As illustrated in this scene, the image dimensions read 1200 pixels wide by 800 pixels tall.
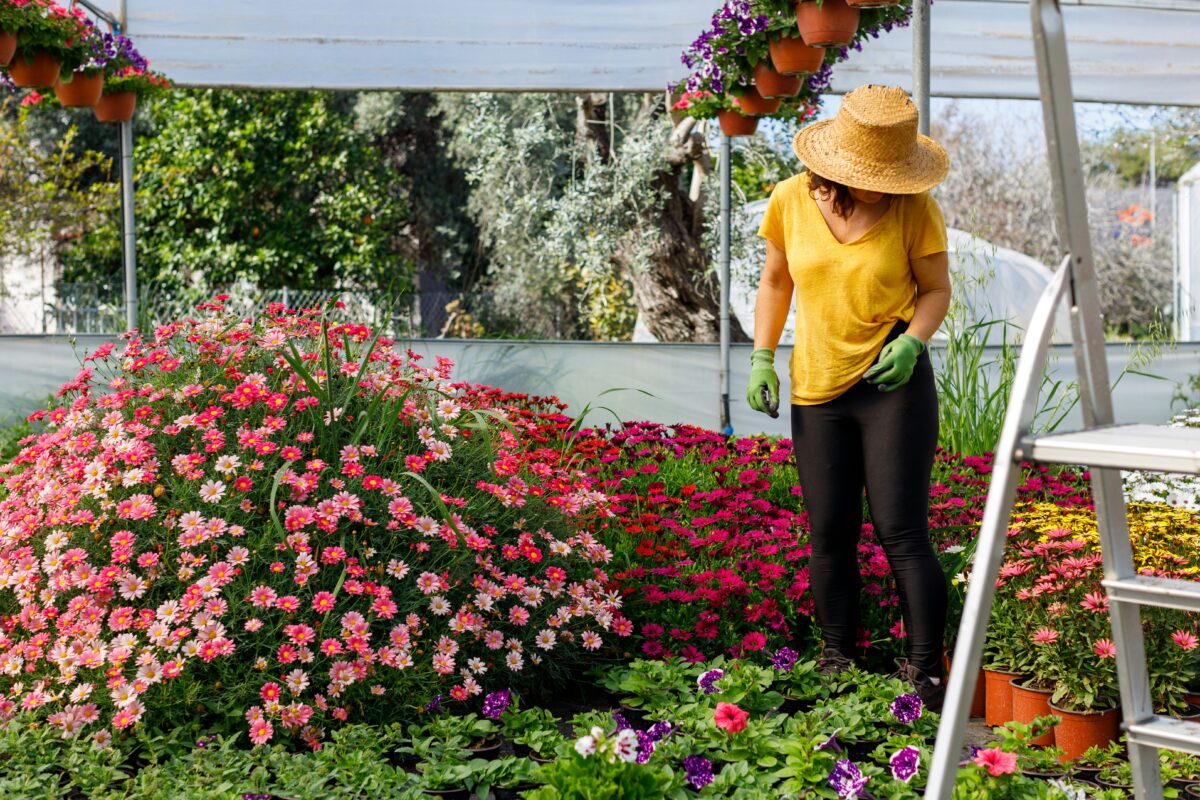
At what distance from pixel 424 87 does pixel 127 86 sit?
1.53m

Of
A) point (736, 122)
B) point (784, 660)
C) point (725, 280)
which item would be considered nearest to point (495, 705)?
point (784, 660)

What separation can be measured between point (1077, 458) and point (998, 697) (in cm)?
150

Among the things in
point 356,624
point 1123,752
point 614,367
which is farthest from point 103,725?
point 614,367

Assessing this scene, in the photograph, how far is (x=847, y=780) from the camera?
2010mm

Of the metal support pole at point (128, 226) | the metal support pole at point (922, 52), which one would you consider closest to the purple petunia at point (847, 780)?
the metal support pole at point (922, 52)

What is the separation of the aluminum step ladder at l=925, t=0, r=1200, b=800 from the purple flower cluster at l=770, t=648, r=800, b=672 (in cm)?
103

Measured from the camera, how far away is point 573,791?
1863mm

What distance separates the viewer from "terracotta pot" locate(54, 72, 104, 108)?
5824 millimetres

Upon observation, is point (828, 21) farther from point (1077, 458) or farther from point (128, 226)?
point (128, 226)

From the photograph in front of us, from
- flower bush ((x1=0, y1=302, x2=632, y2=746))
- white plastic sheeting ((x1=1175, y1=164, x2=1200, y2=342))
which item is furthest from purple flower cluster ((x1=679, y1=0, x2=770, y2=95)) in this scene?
white plastic sheeting ((x1=1175, y1=164, x2=1200, y2=342))

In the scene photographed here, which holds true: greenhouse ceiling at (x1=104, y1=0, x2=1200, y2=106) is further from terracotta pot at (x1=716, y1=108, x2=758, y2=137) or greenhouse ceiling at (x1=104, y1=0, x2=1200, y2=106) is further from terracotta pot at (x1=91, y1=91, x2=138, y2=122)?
terracotta pot at (x1=716, y1=108, x2=758, y2=137)

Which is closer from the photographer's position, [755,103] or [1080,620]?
[1080,620]

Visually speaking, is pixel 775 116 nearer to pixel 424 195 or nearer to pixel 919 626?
pixel 919 626

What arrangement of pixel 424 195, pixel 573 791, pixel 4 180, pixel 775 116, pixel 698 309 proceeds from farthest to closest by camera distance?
1. pixel 424 195
2. pixel 4 180
3. pixel 698 309
4. pixel 775 116
5. pixel 573 791
